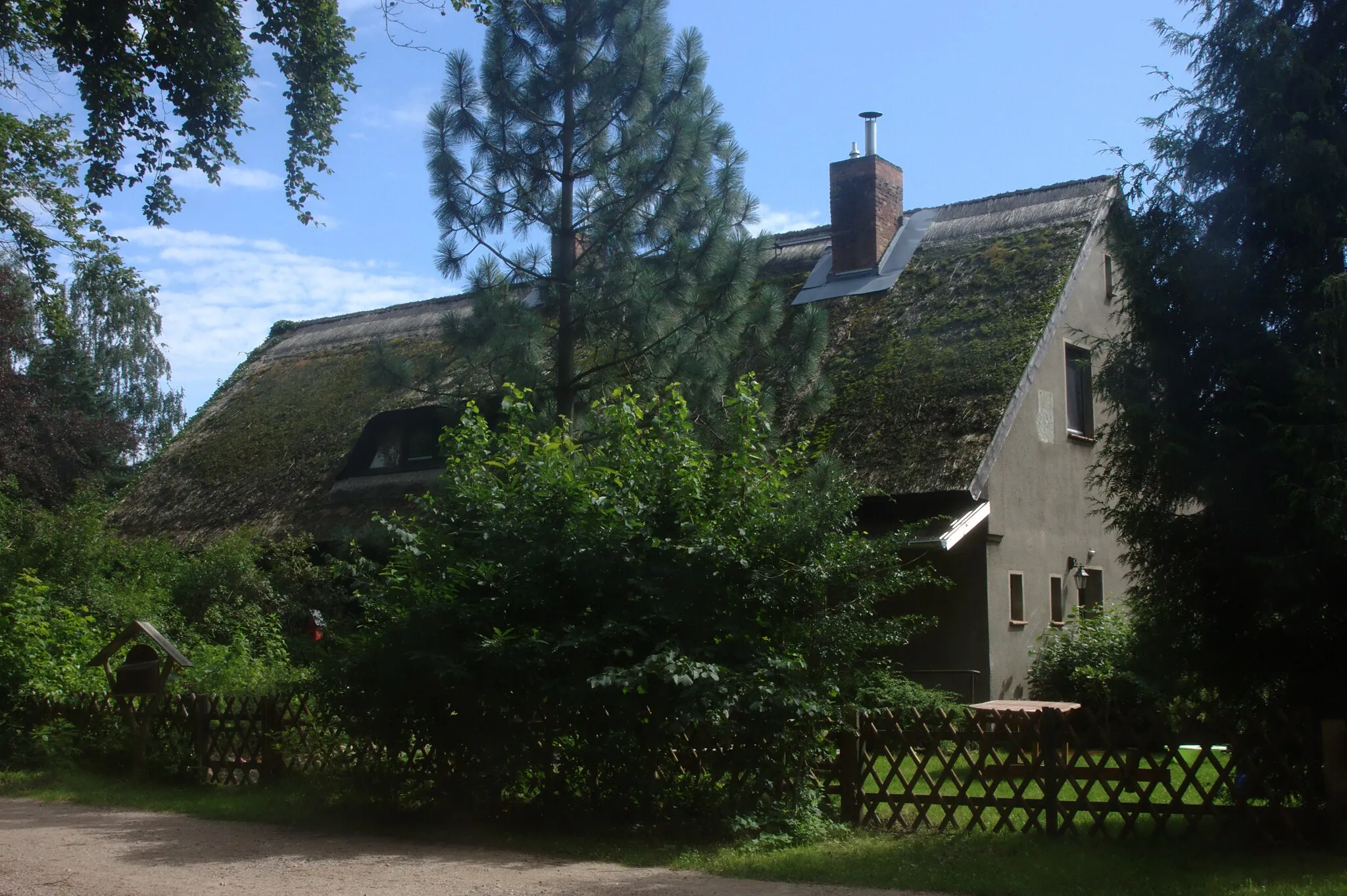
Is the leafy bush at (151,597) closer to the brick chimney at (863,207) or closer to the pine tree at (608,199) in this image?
the pine tree at (608,199)

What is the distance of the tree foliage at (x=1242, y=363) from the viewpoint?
7.89m

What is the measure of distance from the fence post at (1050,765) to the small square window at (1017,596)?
733 cm

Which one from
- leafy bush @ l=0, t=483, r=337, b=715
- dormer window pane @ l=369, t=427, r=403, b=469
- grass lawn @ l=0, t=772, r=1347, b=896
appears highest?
dormer window pane @ l=369, t=427, r=403, b=469

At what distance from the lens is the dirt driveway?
23.7 ft

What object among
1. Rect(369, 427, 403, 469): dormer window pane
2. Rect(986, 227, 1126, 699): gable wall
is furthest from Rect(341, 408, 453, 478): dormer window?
Rect(986, 227, 1126, 699): gable wall

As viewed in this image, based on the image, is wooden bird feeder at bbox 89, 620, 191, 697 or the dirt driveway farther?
wooden bird feeder at bbox 89, 620, 191, 697

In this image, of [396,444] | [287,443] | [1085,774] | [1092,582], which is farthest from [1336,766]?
[287,443]

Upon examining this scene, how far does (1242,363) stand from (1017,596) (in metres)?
8.12

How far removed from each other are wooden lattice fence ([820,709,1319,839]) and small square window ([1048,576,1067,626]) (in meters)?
6.68

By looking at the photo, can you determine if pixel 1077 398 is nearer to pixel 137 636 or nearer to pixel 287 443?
pixel 137 636

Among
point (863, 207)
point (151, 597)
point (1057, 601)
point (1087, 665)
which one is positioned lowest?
point (1087, 665)

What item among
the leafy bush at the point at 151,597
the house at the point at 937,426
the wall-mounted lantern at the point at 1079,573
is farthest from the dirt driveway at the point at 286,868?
the wall-mounted lantern at the point at 1079,573

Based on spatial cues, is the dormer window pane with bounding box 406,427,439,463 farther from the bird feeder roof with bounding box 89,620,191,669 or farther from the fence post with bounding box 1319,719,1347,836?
the fence post with bounding box 1319,719,1347,836

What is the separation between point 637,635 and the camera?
875 centimetres
